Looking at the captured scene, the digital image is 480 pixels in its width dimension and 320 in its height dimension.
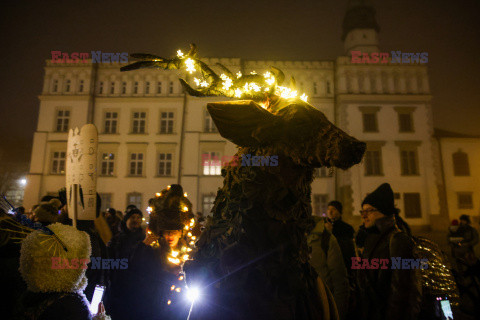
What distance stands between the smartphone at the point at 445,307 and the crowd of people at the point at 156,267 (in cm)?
3

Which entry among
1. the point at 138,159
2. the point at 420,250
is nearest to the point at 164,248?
the point at 420,250

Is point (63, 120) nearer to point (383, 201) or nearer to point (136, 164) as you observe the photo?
point (136, 164)

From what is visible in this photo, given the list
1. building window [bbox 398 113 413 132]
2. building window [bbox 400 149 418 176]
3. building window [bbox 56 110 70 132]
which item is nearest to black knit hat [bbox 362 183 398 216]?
building window [bbox 400 149 418 176]

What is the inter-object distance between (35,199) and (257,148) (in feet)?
92.3

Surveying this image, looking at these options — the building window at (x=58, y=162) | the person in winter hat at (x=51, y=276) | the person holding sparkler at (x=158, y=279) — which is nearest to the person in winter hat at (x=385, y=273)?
the person holding sparkler at (x=158, y=279)

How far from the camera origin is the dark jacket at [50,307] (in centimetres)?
168

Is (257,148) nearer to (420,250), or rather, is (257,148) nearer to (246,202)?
(246,202)

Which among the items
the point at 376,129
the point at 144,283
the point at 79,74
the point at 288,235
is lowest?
the point at 144,283

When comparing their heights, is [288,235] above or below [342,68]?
below

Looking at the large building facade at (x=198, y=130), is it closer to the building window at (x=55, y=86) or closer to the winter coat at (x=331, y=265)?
the building window at (x=55, y=86)

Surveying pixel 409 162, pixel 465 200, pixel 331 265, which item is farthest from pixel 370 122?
pixel 331 265

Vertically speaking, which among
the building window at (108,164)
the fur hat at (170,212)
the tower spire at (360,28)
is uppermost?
the tower spire at (360,28)

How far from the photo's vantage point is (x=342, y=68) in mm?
26250

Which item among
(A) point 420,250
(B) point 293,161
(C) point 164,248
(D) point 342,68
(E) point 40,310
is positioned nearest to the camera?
(E) point 40,310
